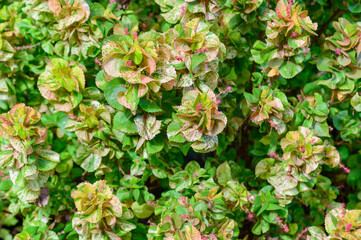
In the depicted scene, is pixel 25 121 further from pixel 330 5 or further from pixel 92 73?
pixel 330 5

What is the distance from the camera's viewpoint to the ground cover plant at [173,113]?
1.08m

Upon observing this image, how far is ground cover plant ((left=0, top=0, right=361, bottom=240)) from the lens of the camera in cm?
108

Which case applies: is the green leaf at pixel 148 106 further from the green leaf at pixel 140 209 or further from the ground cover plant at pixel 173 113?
the green leaf at pixel 140 209

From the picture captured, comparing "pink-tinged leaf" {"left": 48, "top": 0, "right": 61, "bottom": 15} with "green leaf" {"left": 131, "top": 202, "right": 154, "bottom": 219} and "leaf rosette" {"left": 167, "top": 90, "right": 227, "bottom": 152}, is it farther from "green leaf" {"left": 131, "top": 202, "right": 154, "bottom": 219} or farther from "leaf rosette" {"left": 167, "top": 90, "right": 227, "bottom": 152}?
"green leaf" {"left": 131, "top": 202, "right": 154, "bottom": 219}

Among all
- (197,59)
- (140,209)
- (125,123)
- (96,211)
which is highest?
(197,59)

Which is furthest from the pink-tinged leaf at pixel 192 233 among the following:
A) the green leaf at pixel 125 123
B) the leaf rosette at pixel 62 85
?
the leaf rosette at pixel 62 85

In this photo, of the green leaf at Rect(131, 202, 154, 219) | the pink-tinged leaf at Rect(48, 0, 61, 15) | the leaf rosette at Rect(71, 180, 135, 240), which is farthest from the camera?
the green leaf at Rect(131, 202, 154, 219)

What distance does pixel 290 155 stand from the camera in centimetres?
125

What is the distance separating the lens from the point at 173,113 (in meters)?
1.09

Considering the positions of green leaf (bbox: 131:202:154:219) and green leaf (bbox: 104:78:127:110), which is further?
green leaf (bbox: 131:202:154:219)

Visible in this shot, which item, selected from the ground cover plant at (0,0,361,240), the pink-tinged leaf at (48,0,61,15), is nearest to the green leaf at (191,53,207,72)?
the ground cover plant at (0,0,361,240)

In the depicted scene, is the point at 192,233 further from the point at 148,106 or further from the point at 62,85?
the point at 62,85

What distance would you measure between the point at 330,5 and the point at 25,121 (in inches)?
59.6

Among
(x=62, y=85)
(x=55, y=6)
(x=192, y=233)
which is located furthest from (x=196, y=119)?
(x=55, y=6)
